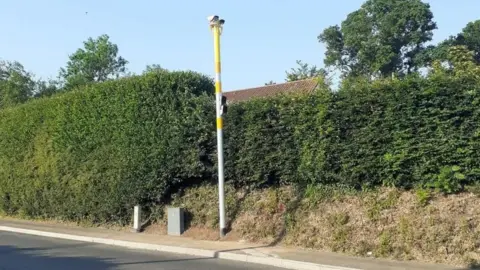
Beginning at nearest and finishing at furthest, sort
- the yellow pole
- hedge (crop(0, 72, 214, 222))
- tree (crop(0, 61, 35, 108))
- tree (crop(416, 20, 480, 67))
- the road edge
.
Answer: the road edge
the yellow pole
hedge (crop(0, 72, 214, 222))
tree (crop(0, 61, 35, 108))
tree (crop(416, 20, 480, 67))

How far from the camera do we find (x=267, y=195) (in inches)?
562

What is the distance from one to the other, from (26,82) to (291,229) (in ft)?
115

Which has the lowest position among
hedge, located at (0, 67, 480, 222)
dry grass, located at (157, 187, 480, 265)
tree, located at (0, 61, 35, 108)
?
dry grass, located at (157, 187, 480, 265)

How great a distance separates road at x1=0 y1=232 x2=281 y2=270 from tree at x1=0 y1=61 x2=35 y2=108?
2658cm

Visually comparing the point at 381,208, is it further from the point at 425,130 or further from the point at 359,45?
the point at 359,45

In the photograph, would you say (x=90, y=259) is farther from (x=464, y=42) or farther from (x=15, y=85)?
(x=464, y=42)

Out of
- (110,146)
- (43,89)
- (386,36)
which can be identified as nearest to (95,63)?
(43,89)

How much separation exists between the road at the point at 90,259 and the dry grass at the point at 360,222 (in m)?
1.84

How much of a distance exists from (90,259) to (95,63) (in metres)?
45.8

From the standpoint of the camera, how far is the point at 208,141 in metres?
15.2

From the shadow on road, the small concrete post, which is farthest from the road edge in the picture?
the shadow on road

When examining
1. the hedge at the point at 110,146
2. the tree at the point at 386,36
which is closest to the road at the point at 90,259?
the hedge at the point at 110,146

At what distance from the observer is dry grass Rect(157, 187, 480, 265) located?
10.9 metres

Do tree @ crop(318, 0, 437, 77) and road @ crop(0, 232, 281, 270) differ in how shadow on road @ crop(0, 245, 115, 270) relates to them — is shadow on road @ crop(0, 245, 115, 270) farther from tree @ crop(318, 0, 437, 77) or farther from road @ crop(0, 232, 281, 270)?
tree @ crop(318, 0, 437, 77)
